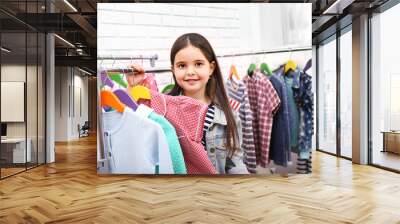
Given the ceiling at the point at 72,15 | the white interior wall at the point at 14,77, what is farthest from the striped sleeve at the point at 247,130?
the white interior wall at the point at 14,77

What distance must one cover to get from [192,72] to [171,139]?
1049 mm

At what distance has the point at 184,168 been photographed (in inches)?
232

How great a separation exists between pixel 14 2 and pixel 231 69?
3.60 metres

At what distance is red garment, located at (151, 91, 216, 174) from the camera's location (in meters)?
5.82

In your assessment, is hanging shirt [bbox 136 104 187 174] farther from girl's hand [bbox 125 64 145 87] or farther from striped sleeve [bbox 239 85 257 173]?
striped sleeve [bbox 239 85 257 173]

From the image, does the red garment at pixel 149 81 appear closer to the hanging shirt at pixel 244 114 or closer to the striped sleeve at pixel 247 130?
the hanging shirt at pixel 244 114

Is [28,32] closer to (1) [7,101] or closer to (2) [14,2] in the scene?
(2) [14,2]

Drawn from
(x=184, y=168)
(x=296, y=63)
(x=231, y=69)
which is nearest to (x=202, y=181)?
(x=184, y=168)

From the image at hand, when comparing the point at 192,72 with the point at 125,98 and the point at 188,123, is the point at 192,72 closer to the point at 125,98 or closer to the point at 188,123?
the point at 188,123

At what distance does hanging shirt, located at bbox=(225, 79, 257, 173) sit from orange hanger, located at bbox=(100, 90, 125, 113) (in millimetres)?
1663

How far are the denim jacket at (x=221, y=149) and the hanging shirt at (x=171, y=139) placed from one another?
436 mm

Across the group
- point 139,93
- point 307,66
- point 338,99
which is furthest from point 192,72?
point 338,99

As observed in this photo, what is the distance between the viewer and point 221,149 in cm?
591

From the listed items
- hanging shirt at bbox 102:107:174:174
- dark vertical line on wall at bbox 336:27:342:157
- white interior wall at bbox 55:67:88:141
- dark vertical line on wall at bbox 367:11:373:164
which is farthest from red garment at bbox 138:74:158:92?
white interior wall at bbox 55:67:88:141
